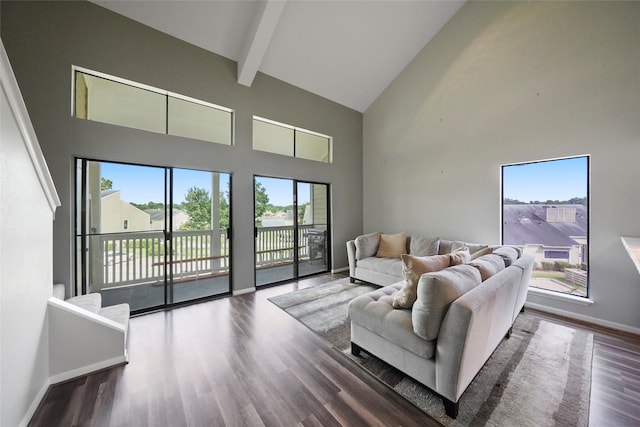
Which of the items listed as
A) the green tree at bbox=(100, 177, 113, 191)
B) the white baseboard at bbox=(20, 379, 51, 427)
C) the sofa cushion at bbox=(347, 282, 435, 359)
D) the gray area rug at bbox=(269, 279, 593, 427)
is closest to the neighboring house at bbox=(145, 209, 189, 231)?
the green tree at bbox=(100, 177, 113, 191)

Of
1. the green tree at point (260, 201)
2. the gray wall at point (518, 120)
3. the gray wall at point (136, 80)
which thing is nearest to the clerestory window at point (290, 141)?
the gray wall at point (136, 80)

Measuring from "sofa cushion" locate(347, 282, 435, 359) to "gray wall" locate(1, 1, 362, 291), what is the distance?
7.72 feet

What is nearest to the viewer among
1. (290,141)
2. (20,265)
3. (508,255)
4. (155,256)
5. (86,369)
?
(20,265)

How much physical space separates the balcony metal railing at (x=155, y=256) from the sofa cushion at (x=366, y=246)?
1.77 meters

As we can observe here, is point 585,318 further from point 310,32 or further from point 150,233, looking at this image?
point 150,233

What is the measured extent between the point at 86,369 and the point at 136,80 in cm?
324

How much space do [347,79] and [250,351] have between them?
16.1ft

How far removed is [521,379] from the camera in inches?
71.0

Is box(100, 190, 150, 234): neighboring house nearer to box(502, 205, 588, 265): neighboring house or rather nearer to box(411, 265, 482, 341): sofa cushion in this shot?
box(411, 265, 482, 341): sofa cushion

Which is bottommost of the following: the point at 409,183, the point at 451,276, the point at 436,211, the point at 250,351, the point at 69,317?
the point at 250,351

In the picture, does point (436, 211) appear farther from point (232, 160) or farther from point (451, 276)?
point (232, 160)

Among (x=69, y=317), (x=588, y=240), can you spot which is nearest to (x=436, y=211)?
(x=588, y=240)

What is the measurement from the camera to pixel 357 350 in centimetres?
211

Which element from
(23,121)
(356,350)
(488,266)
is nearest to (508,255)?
(488,266)
